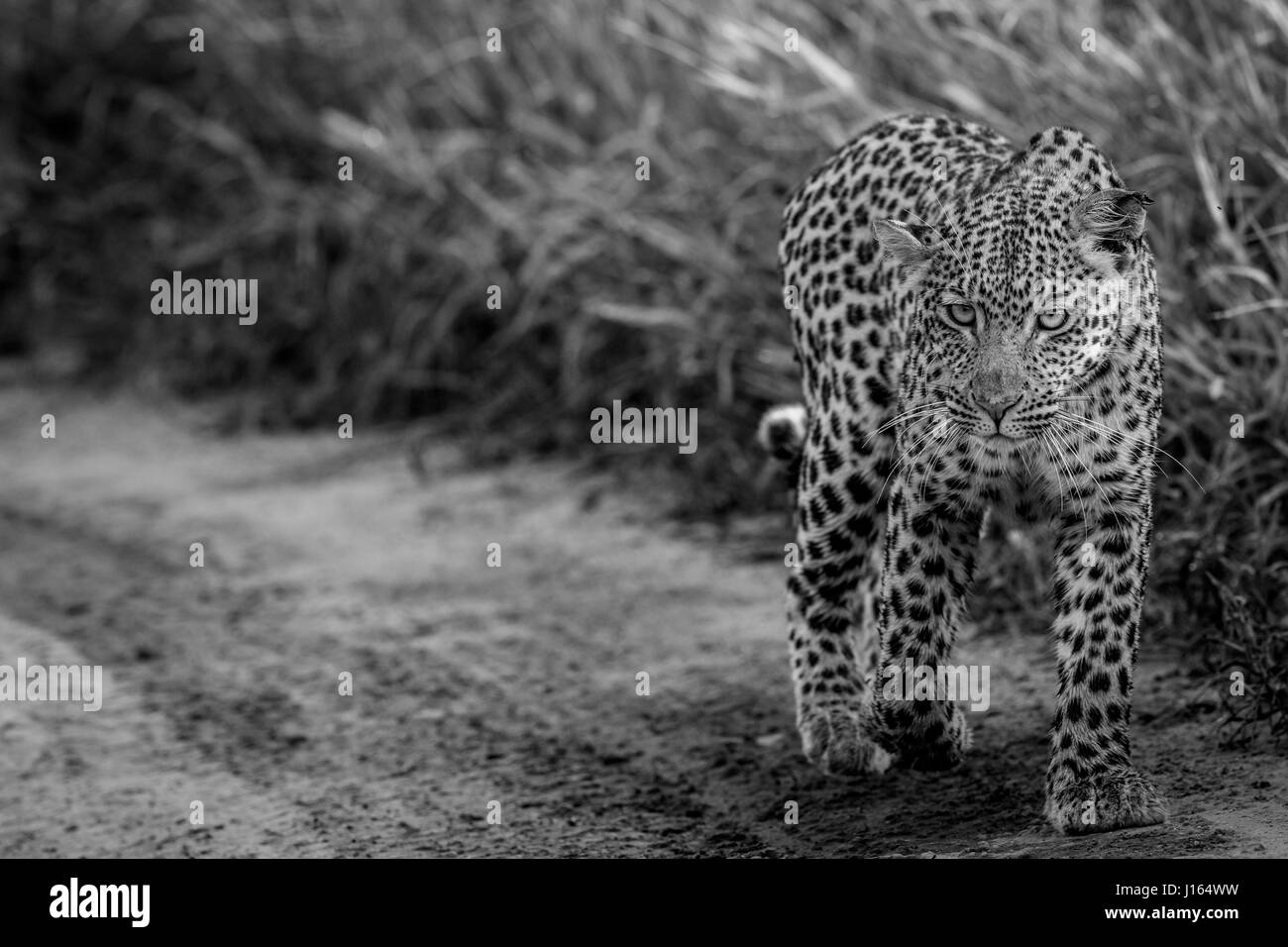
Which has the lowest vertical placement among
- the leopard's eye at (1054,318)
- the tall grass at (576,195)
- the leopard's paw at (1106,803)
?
the leopard's paw at (1106,803)

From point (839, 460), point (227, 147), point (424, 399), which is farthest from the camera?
point (227, 147)

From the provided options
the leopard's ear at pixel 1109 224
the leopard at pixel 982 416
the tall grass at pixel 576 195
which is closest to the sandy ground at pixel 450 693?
the leopard at pixel 982 416

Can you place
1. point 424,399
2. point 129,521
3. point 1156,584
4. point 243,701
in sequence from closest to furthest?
1. point 1156,584
2. point 243,701
3. point 129,521
4. point 424,399

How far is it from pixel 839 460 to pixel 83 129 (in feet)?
26.8

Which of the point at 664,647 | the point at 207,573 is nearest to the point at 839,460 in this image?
the point at 664,647

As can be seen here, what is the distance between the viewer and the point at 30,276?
12.2m

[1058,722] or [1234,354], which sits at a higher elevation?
[1234,354]

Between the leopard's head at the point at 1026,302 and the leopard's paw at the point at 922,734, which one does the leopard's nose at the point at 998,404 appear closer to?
the leopard's head at the point at 1026,302

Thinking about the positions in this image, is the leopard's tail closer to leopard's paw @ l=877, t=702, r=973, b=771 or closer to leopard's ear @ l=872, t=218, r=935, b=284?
leopard's paw @ l=877, t=702, r=973, b=771

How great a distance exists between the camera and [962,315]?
15.2 feet

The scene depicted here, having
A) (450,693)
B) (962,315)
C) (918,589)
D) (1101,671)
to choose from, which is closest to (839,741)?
(918,589)

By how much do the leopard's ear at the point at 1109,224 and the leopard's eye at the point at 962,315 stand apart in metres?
0.28

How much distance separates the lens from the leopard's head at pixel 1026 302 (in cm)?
452
